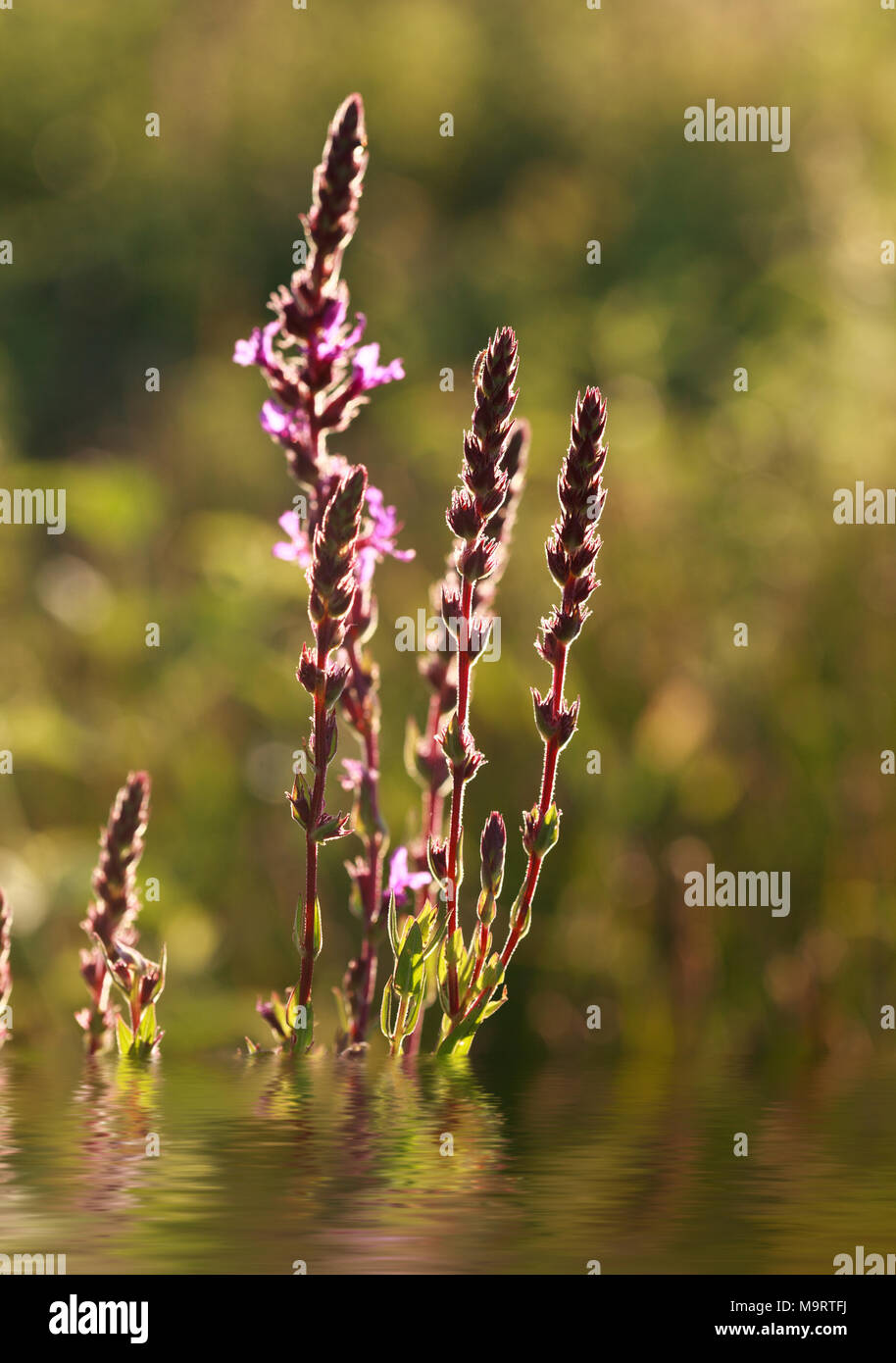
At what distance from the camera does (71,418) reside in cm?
791

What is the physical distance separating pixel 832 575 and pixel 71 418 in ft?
17.4

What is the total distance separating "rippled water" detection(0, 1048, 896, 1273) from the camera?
799 mm

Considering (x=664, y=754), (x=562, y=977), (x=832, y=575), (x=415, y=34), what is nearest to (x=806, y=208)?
(x=832, y=575)

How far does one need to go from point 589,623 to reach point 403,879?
8.67 feet

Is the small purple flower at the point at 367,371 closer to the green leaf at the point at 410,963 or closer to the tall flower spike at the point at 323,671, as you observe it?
the tall flower spike at the point at 323,671

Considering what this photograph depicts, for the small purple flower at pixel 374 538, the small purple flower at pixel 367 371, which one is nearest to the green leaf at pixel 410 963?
the small purple flower at pixel 374 538

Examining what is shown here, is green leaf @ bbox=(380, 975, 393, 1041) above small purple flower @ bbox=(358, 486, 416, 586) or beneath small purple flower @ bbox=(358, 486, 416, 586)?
beneath

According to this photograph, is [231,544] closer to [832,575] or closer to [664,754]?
[664,754]

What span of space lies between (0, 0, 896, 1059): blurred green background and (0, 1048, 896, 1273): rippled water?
45cm

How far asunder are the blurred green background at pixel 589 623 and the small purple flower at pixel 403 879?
0.44 feet

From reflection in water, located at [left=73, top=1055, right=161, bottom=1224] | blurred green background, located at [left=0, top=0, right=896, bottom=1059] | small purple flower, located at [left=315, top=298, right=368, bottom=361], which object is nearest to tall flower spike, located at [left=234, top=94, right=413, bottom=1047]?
small purple flower, located at [left=315, top=298, right=368, bottom=361]

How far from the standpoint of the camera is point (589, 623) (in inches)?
155

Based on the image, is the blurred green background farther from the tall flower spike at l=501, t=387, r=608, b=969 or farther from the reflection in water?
the reflection in water

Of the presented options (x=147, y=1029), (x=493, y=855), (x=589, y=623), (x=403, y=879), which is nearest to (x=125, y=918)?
(x=147, y=1029)
